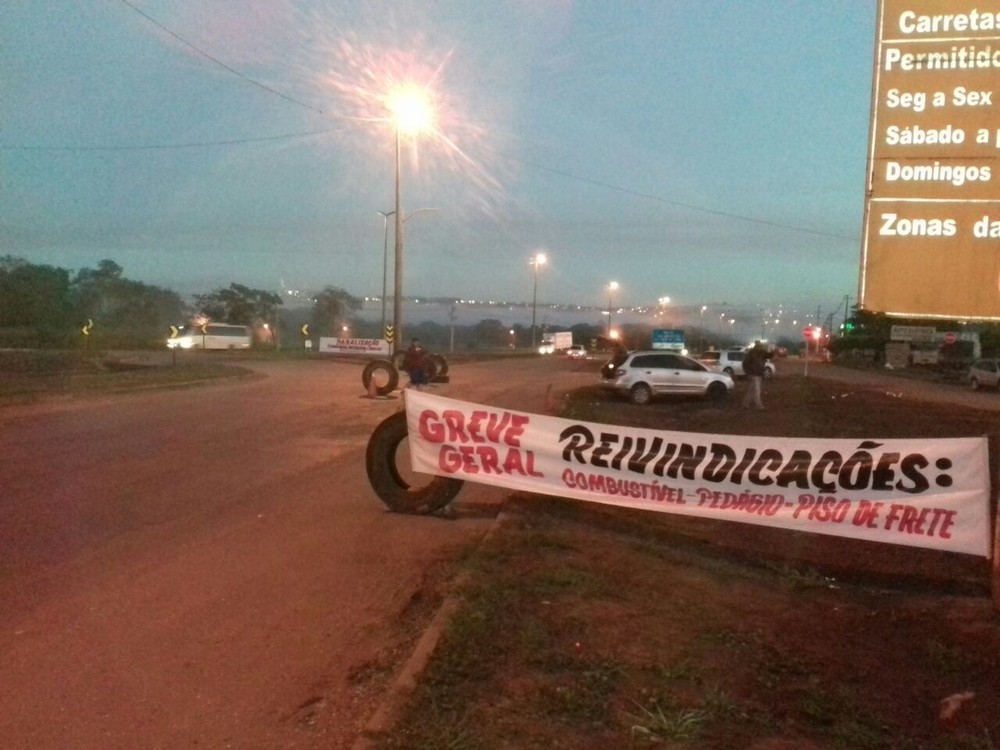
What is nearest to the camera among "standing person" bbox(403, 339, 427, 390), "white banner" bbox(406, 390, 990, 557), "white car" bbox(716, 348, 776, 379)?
"white banner" bbox(406, 390, 990, 557)

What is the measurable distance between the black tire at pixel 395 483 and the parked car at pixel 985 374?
39367 mm

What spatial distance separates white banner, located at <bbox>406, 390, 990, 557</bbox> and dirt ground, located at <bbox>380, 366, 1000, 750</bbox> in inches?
16.5

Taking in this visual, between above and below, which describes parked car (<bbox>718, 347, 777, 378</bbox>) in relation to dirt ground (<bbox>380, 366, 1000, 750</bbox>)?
below

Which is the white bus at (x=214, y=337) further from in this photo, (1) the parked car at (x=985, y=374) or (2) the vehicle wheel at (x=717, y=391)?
(1) the parked car at (x=985, y=374)

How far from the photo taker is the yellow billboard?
8531 mm

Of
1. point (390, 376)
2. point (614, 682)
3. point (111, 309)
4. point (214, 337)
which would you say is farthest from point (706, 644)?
point (111, 309)

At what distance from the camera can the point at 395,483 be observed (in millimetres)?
11023

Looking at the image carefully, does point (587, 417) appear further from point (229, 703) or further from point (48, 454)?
point (229, 703)

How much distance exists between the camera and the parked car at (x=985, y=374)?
43.8m

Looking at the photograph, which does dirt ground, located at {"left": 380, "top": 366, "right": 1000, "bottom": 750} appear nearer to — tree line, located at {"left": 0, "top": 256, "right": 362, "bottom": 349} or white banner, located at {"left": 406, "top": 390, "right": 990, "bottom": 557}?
white banner, located at {"left": 406, "top": 390, "right": 990, "bottom": 557}

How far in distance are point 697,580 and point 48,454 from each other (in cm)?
1083

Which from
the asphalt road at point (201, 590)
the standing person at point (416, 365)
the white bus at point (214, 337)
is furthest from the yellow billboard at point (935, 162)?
the white bus at point (214, 337)

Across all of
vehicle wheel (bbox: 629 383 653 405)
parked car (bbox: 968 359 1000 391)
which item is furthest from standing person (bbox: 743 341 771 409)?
parked car (bbox: 968 359 1000 391)

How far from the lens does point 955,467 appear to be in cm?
834
